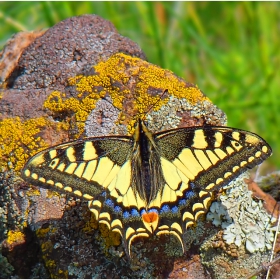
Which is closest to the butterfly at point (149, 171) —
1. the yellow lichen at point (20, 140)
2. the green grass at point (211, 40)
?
the yellow lichen at point (20, 140)

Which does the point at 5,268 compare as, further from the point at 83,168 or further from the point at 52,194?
the point at 83,168

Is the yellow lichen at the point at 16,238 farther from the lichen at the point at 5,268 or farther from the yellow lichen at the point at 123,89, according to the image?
the yellow lichen at the point at 123,89

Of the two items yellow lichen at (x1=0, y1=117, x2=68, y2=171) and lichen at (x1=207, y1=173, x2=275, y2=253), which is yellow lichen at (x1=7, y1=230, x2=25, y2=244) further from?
lichen at (x1=207, y1=173, x2=275, y2=253)

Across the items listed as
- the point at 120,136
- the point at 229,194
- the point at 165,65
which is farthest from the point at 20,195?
the point at 165,65

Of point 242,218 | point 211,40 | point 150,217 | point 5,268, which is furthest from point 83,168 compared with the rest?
point 211,40

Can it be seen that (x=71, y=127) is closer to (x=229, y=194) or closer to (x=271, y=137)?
(x=229, y=194)

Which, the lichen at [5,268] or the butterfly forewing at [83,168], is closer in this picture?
the butterfly forewing at [83,168]

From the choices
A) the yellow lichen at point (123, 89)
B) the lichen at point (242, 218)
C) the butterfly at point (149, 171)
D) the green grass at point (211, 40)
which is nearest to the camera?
the butterfly at point (149, 171)
